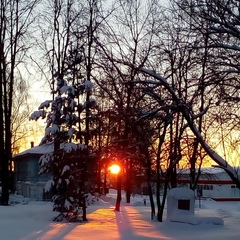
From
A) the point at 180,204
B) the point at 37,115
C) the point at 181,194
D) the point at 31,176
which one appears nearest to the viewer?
the point at 37,115

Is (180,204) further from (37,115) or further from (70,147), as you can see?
(37,115)

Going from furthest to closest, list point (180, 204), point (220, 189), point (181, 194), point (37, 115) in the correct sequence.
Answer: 1. point (220, 189)
2. point (181, 194)
3. point (180, 204)
4. point (37, 115)

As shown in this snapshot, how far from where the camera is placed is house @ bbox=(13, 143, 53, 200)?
36.4 metres

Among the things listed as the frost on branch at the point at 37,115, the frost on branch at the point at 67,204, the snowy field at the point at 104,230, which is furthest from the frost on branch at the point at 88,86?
the snowy field at the point at 104,230

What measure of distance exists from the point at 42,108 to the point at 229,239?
915 centimetres

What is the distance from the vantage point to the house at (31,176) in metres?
36.4

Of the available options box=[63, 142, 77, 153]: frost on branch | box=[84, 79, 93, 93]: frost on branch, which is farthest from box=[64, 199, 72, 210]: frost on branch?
box=[84, 79, 93, 93]: frost on branch

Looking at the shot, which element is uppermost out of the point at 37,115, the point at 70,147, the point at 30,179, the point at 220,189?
Result: the point at 37,115

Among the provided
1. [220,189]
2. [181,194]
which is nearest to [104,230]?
[181,194]

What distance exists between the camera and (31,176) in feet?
123

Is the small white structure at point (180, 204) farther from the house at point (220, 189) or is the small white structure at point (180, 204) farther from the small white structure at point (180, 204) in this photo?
the house at point (220, 189)

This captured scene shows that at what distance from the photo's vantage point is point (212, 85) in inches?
496

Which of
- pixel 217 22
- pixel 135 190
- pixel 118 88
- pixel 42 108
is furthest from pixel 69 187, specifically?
pixel 135 190

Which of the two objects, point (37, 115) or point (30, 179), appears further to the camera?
point (30, 179)
